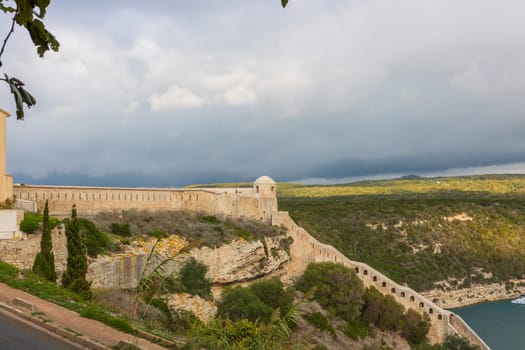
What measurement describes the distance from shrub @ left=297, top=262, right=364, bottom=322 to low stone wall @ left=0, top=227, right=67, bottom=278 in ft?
49.2

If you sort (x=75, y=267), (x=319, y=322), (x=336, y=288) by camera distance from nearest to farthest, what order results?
(x=75, y=267), (x=319, y=322), (x=336, y=288)

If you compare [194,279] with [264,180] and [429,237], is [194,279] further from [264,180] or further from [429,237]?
[429,237]

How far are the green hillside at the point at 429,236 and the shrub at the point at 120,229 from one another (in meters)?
24.2

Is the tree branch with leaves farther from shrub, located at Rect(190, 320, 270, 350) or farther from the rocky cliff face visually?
the rocky cliff face

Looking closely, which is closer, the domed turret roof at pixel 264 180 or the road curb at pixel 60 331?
the road curb at pixel 60 331

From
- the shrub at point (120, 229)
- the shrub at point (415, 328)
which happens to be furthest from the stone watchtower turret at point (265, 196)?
the shrub at point (120, 229)

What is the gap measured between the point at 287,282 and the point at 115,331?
21.8 metres

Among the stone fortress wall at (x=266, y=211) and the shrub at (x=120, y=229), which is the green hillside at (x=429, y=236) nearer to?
the stone fortress wall at (x=266, y=211)

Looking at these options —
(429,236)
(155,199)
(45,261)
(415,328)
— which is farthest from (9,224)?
(429,236)

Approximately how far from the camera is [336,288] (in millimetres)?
27969

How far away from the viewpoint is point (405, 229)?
48.8 m

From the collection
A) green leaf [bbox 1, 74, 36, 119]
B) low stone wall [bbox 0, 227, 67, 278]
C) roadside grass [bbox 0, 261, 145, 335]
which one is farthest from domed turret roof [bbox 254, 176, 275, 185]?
green leaf [bbox 1, 74, 36, 119]

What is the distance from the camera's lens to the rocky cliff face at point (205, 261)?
1777 centimetres

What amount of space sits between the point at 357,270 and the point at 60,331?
25.2 metres
